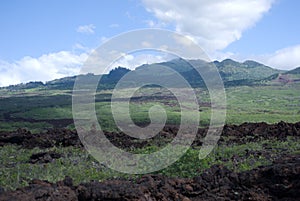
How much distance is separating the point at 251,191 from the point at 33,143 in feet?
50.1

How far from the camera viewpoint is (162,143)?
21375 mm

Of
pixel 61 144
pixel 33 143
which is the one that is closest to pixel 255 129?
pixel 61 144

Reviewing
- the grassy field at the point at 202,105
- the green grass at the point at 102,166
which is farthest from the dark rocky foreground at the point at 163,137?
the grassy field at the point at 202,105

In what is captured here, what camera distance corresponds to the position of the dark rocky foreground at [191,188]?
28.9ft

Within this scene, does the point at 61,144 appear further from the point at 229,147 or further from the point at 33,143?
the point at 229,147

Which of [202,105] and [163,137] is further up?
[163,137]

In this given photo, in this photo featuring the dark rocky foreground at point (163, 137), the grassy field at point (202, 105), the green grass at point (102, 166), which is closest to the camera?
the green grass at point (102, 166)

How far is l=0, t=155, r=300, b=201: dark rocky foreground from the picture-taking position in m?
8.80

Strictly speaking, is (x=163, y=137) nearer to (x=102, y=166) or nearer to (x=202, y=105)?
(x=102, y=166)

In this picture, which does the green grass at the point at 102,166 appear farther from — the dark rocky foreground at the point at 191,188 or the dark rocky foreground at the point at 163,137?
the dark rocky foreground at the point at 191,188

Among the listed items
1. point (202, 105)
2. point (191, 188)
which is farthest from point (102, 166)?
point (202, 105)

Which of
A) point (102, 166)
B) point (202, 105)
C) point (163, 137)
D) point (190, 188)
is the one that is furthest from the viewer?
point (202, 105)

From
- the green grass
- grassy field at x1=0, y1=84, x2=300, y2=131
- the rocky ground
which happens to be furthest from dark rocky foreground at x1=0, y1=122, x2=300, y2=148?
grassy field at x1=0, y1=84, x2=300, y2=131

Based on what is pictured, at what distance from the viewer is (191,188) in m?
10.1
